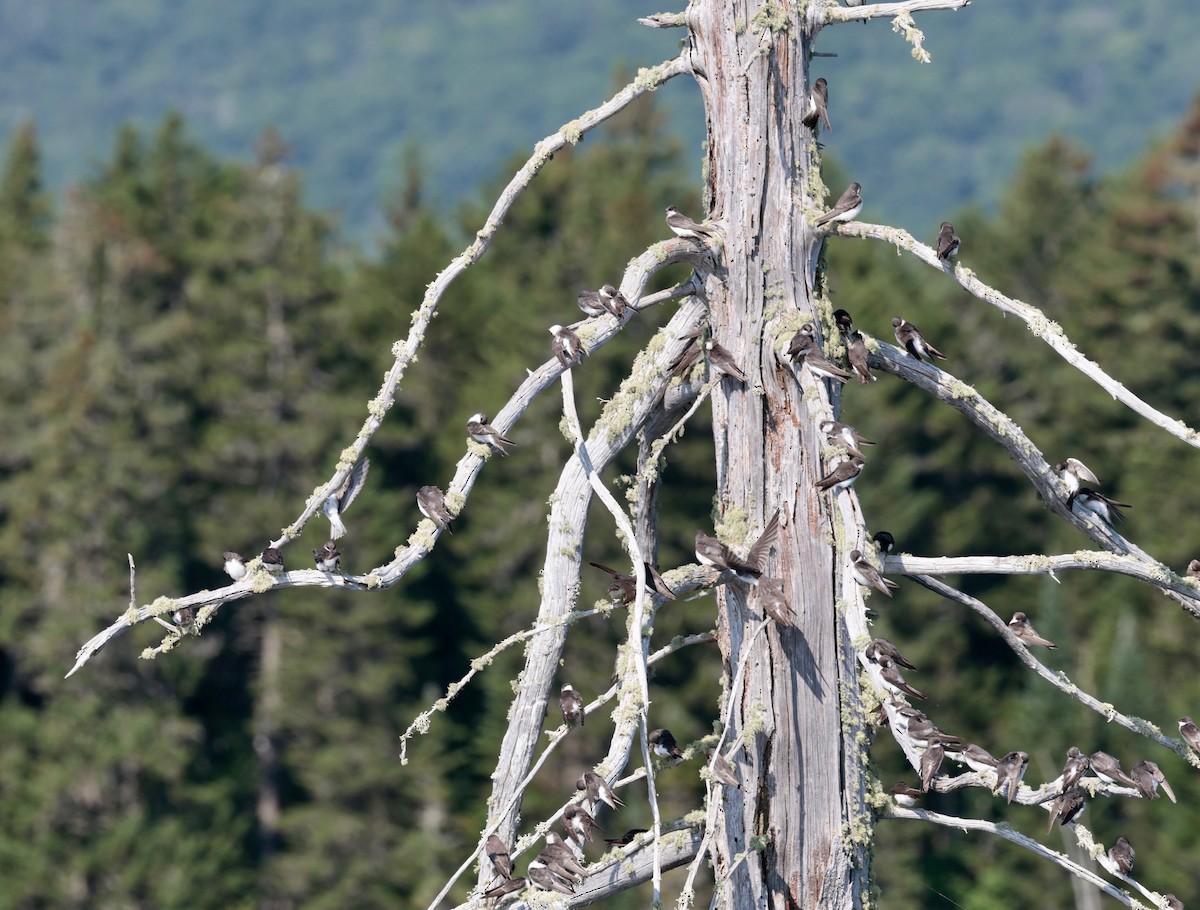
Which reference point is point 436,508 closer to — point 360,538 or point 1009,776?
point 1009,776

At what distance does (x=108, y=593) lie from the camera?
30938 millimetres

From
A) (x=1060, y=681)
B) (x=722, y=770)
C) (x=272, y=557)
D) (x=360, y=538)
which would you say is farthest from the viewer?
(x=360, y=538)

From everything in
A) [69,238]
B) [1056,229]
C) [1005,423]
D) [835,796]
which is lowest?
[835,796]

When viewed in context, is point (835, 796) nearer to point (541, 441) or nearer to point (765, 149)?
point (765, 149)

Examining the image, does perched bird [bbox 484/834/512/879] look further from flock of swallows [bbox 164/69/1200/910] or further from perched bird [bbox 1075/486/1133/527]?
perched bird [bbox 1075/486/1133/527]

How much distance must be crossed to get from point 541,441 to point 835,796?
2954 centimetres

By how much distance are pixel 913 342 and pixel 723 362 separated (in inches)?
50.9

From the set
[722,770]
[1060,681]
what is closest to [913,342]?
[1060,681]

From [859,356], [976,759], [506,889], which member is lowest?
[506,889]

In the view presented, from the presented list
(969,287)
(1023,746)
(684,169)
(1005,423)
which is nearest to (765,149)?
(969,287)

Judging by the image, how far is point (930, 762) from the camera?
4.93 metres

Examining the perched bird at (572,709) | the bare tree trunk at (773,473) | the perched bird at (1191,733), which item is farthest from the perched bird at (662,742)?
the perched bird at (1191,733)

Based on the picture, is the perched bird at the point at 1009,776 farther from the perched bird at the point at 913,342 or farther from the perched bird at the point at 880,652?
the perched bird at the point at 913,342

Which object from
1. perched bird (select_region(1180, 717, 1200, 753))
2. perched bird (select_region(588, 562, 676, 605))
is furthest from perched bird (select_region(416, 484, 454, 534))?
perched bird (select_region(1180, 717, 1200, 753))
